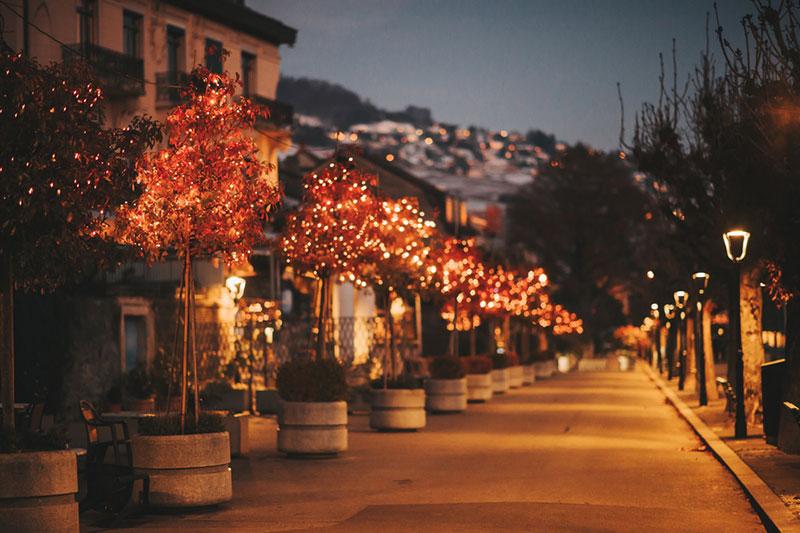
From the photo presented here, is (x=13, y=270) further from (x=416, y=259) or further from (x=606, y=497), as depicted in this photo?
(x=416, y=259)

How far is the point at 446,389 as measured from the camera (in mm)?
37375

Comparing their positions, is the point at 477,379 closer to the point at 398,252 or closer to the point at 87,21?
the point at 398,252

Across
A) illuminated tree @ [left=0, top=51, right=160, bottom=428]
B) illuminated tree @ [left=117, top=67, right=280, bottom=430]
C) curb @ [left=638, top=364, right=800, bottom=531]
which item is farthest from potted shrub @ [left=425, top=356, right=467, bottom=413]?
illuminated tree @ [left=0, top=51, right=160, bottom=428]

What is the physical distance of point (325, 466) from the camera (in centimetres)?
2138

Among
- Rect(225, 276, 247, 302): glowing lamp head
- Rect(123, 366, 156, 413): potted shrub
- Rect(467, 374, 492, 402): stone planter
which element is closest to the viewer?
Rect(123, 366, 156, 413): potted shrub

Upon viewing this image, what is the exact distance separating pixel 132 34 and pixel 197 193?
27.9 metres

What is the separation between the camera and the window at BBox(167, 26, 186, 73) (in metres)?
45.6

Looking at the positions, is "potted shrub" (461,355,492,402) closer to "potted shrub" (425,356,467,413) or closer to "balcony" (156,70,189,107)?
"potted shrub" (425,356,467,413)

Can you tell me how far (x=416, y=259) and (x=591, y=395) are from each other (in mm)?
19726

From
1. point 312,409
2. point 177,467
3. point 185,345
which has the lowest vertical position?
point 177,467

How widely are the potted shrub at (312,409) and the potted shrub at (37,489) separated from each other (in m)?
10.5

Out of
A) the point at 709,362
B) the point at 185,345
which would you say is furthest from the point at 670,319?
the point at 185,345

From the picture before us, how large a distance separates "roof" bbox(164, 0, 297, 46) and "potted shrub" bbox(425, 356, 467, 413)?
1567 cm

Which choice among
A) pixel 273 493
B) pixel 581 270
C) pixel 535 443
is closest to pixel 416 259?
pixel 535 443
